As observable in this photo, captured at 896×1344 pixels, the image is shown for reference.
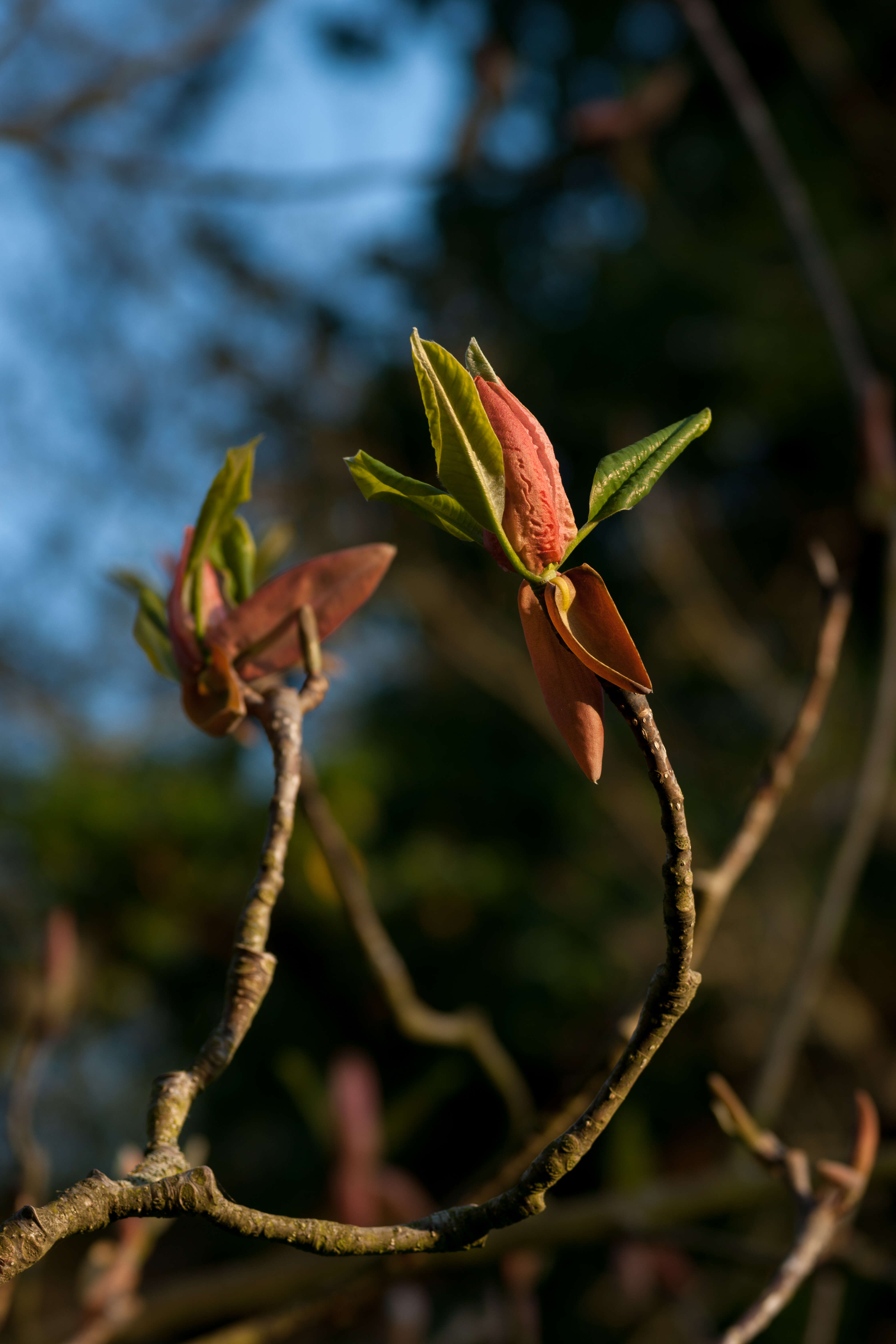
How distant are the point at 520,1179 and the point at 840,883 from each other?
0.66 m

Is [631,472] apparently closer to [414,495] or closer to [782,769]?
[414,495]

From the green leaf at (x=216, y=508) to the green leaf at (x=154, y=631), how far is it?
0.07 feet

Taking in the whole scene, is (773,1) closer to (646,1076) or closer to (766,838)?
(766,838)

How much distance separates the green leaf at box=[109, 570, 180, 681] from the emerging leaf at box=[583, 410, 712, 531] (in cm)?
21

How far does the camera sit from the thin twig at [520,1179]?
0.27 m

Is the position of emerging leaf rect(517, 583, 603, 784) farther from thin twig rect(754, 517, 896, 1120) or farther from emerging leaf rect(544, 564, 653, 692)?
thin twig rect(754, 517, 896, 1120)

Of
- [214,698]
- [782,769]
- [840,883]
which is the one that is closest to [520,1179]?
[214,698]

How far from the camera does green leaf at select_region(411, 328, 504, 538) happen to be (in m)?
0.29

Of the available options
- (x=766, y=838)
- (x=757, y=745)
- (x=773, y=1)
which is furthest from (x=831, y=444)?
(x=773, y=1)

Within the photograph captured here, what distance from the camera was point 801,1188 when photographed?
1.65 feet

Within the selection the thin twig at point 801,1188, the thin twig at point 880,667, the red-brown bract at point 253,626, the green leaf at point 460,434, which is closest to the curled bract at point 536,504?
the green leaf at point 460,434

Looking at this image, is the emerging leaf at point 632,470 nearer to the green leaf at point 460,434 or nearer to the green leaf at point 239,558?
the green leaf at point 460,434

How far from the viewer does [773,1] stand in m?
3.22

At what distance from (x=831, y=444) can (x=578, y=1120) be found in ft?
10.3
